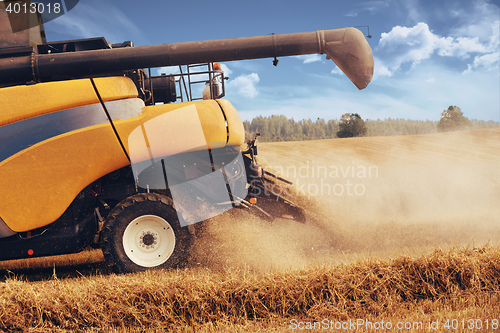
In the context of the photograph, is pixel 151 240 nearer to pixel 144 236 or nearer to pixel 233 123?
pixel 144 236

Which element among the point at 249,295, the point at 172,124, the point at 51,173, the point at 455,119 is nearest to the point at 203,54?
the point at 172,124

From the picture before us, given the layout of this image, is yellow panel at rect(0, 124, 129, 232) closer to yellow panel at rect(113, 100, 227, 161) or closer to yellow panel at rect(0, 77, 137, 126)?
yellow panel at rect(113, 100, 227, 161)

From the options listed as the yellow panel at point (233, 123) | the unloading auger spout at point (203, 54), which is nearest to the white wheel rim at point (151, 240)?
the yellow panel at point (233, 123)

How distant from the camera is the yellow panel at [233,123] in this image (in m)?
4.36

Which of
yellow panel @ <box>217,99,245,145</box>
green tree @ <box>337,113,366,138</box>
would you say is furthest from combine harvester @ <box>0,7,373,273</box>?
green tree @ <box>337,113,366,138</box>

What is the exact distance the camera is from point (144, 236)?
3990 millimetres

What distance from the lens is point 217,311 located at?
3143 mm

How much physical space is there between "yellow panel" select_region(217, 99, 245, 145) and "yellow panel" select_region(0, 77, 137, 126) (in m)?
1.52

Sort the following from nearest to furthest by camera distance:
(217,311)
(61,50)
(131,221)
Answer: (217,311), (131,221), (61,50)

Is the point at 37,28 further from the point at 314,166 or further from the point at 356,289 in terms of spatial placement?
the point at 314,166

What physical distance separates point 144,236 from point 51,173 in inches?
56.4

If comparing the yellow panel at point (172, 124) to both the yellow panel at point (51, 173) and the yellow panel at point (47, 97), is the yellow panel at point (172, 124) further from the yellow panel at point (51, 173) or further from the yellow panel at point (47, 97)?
the yellow panel at point (47, 97)

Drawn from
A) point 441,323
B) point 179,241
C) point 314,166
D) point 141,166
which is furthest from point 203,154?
point 314,166

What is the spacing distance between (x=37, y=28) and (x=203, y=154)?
2.90m
